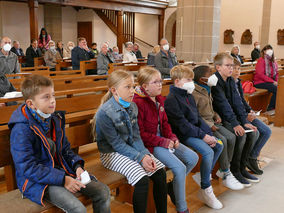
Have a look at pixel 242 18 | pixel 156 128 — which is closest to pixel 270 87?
pixel 156 128

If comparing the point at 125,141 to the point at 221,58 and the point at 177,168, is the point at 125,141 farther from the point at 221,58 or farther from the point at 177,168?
the point at 221,58

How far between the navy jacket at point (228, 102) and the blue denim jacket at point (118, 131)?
1.30 metres

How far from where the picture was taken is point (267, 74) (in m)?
6.49

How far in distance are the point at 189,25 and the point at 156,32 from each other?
34.0 ft

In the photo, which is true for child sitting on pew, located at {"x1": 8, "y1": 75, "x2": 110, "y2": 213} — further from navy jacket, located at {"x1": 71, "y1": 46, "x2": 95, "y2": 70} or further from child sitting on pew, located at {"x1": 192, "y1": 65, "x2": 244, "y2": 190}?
navy jacket, located at {"x1": 71, "y1": 46, "x2": 95, "y2": 70}

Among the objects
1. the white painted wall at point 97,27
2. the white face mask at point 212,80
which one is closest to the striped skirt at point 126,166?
the white face mask at point 212,80

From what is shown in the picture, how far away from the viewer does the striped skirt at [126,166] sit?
2354mm

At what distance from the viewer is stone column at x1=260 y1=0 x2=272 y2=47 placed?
1345 centimetres

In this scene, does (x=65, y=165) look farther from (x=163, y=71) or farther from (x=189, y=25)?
(x=189, y=25)

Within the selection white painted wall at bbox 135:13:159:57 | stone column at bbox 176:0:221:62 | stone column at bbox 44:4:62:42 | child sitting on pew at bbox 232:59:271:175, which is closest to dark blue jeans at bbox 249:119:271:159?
child sitting on pew at bbox 232:59:271:175

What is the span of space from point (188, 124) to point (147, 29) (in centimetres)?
1793

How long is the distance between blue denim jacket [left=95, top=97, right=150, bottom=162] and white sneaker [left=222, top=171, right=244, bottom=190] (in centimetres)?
113

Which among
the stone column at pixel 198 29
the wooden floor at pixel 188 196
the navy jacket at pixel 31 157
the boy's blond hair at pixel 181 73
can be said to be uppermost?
the stone column at pixel 198 29

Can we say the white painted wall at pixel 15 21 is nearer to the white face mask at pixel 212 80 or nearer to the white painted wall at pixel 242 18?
the white painted wall at pixel 242 18
